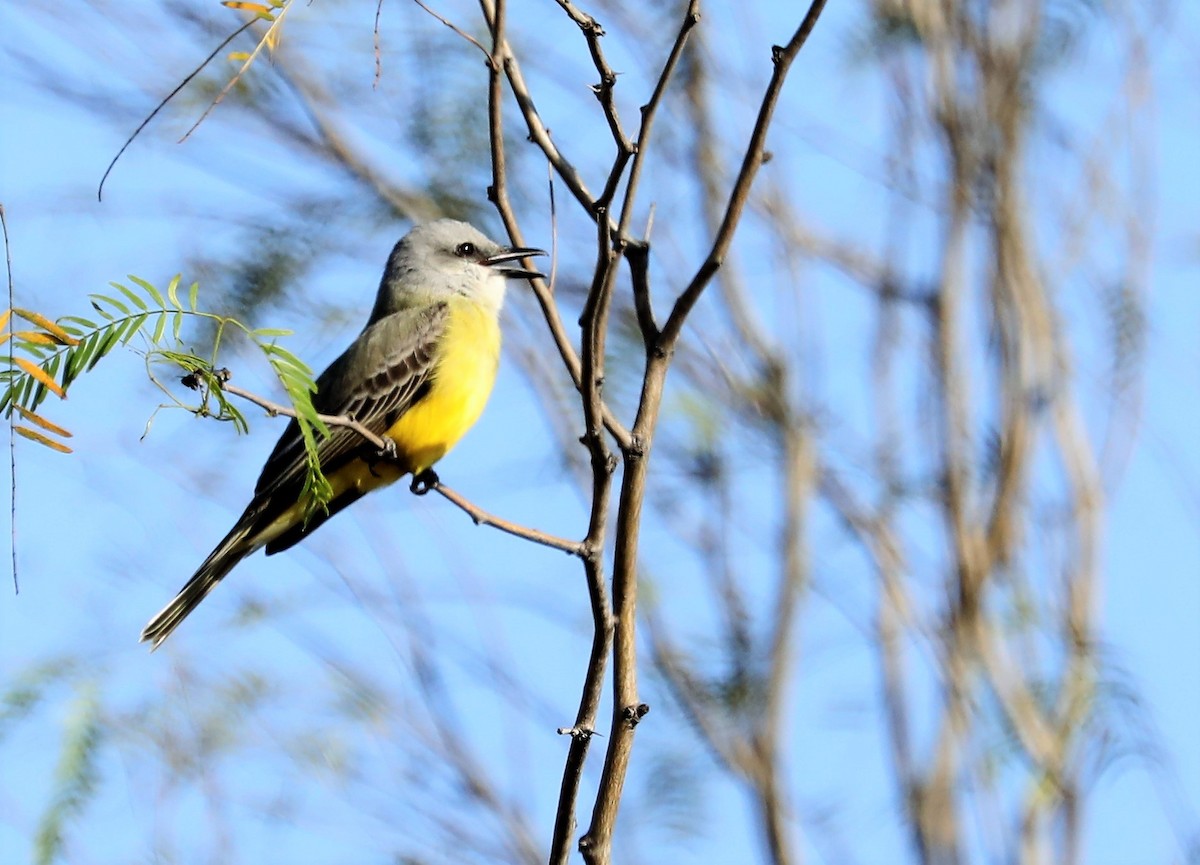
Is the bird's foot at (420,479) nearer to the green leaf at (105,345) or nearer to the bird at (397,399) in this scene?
the bird at (397,399)

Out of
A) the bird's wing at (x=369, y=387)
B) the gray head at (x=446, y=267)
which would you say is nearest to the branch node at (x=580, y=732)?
the bird's wing at (x=369, y=387)

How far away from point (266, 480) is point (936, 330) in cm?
282

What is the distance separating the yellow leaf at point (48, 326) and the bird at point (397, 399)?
2.50 metres

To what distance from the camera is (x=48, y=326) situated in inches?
91.7

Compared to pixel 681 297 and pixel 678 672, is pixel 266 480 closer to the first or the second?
pixel 678 672

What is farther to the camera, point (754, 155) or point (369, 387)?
point (369, 387)

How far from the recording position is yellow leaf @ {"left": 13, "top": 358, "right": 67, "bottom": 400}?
2.30m

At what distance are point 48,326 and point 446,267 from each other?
13.1 feet

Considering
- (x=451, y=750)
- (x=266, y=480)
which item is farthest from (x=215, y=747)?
(x=266, y=480)

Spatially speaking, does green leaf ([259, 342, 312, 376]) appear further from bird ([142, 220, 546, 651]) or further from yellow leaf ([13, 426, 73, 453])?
bird ([142, 220, 546, 651])

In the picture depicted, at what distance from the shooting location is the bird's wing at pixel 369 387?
516 centimetres

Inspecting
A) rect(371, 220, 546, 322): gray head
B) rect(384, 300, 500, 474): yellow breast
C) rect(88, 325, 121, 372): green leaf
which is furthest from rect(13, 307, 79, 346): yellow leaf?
rect(371, 220, 546, 322): gray head

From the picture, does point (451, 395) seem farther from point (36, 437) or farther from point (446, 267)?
point (36, 437)

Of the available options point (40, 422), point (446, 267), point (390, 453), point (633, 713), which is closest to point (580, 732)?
point (633, 713)
